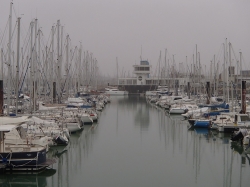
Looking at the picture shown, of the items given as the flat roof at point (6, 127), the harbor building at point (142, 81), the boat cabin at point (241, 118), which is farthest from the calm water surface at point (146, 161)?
the harbor building at point (142, 81)

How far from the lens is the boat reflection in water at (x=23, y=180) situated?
52.2 ft

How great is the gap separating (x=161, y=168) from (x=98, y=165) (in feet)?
11.2

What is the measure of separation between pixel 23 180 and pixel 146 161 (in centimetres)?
716

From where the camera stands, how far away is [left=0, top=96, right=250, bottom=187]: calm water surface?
1666 cm

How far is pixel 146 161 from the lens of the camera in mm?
20547

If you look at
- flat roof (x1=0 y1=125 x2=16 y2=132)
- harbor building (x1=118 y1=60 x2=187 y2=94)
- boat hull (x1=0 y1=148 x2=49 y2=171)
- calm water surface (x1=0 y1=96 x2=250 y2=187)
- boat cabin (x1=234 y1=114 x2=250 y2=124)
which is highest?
harbor building (x1=118 y1=60 x2=187 y2=94)

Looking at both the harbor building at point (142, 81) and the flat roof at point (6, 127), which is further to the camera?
the harbor building at point (142, 81)

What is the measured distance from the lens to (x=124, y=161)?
2058cm

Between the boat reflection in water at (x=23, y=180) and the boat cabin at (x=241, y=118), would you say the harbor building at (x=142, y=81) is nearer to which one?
the boat cabin at (x=241, y=118)

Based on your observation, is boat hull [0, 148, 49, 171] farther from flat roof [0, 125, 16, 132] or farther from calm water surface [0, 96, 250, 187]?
flat roof [0, 125, 16, 132]

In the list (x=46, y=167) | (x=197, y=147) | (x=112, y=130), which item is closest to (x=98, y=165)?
(x=46, y=167)

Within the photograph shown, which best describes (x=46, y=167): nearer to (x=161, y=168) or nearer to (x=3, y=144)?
(x=3, y=144)

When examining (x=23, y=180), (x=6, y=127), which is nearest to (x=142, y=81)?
(x=6, y=127)

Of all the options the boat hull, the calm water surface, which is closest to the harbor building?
the calm water surface
